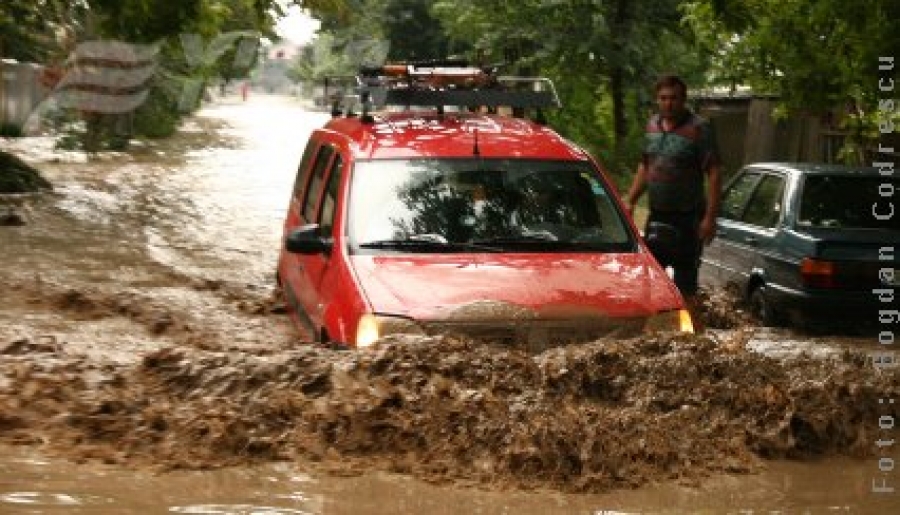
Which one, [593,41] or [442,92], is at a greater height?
[593,41]

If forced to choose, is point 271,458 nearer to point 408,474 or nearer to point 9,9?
point 408,474

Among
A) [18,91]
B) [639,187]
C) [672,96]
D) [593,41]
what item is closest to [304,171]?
[639,187]

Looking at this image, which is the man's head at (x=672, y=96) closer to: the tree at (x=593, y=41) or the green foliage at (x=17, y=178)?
the tree at (x=593, y=41)

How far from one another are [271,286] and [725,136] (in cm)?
1443

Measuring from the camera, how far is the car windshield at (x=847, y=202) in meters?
8.98

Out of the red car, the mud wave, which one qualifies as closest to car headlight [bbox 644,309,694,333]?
the red car

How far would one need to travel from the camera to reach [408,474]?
4.81 m

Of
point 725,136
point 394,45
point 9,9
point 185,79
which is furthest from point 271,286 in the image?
point 185,79

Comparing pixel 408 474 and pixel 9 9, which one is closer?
pixel 408 474

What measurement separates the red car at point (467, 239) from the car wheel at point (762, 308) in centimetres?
262

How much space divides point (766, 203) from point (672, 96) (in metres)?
2.23

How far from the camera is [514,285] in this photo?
5.75 meters

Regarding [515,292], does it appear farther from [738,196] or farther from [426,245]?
[738,196]

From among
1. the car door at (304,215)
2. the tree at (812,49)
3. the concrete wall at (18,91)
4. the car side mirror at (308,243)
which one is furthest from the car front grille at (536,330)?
the concrete wall at (18,91)
